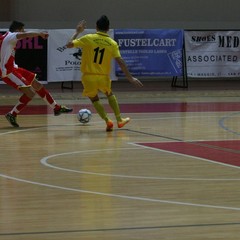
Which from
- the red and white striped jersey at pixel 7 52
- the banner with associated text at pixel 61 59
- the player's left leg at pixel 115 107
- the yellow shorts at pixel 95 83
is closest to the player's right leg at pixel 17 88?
the red and white striped jersey at pixel 7 52

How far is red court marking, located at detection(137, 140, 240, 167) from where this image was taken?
11.7 meters

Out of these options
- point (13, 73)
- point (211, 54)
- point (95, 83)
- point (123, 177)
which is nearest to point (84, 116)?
point (95, 83)

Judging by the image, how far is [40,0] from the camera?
94.7ft

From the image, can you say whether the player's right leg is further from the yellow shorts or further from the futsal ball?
the yellow shorts

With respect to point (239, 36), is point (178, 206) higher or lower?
lower

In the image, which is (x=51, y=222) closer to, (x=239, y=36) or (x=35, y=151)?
(x=35, y=151)

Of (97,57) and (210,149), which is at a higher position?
(97,57)

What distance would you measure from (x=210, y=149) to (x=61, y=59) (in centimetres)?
1136

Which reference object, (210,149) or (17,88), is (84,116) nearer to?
(17,88)

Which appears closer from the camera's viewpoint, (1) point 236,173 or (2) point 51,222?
(2) point 51,222

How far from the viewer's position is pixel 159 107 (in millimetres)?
19781

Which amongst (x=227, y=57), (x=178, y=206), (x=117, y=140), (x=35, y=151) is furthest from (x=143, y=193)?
(x=227, y=57)

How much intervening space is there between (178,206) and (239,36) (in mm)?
17599

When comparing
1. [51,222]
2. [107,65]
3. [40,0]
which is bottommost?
[51,222]
